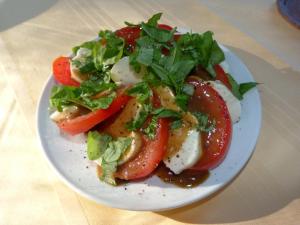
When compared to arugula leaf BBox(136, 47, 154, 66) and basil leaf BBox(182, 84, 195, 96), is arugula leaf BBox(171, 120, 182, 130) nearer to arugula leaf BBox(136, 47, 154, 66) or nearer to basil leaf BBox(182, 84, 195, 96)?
basil leaf BBox(182, 84, 195, 96)

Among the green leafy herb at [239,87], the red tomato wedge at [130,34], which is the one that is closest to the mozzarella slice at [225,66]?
the green leafy herb at [239,87]

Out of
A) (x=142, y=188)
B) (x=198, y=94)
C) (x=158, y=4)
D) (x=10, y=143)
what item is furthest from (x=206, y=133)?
(x=158, y=4)

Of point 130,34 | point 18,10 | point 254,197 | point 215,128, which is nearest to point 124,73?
point 130,34

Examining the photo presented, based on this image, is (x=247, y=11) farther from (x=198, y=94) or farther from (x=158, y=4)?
(x=198, y=94)

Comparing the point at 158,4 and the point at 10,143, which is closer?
the point at 10,143

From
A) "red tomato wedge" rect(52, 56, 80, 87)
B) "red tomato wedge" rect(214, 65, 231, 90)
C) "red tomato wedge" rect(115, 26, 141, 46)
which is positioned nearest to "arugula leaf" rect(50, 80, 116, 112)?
"red tomato wedge" rect(52, 56, 80, 87)

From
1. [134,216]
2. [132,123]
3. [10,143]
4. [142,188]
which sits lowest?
[10,143]
